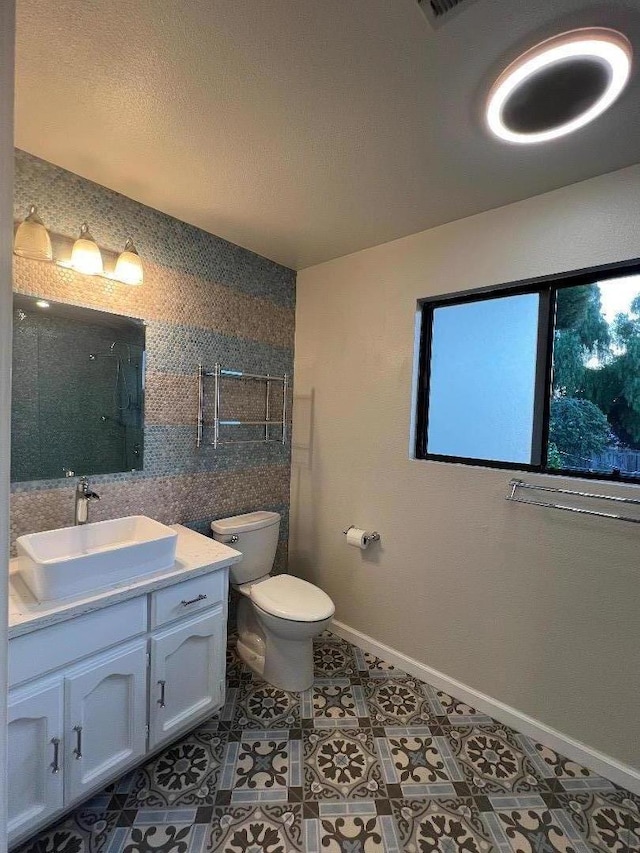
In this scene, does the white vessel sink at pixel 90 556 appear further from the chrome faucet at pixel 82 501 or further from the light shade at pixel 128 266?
the light shade at pixel 128 266

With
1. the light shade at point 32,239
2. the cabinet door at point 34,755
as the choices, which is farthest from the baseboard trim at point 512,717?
the light shade at point 32,239

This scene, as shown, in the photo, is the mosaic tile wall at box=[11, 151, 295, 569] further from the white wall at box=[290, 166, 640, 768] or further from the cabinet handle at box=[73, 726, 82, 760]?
the cabinet handle at box=[73, 726, 82, 760]

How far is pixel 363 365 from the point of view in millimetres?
2227

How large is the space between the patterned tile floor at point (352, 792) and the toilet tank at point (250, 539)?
582 mm

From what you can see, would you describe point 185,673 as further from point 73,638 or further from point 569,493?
point 569,493

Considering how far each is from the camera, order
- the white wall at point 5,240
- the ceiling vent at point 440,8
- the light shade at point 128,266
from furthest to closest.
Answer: the light shade at point 128,266
the ceiling vent at point 440,8
the white wall at point 5,240

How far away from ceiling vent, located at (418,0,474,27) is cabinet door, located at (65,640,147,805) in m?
2.04

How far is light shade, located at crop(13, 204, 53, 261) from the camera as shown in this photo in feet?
4.61

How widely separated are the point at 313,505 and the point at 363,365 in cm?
96

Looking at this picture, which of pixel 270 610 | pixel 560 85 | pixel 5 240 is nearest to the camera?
pixel 5 240

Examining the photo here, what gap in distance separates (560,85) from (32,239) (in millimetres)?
1787

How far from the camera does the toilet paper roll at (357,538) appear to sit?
216 cm

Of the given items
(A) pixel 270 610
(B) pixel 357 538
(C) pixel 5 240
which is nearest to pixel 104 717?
(A) pixel 270 610

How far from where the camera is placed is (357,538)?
2.17 m
